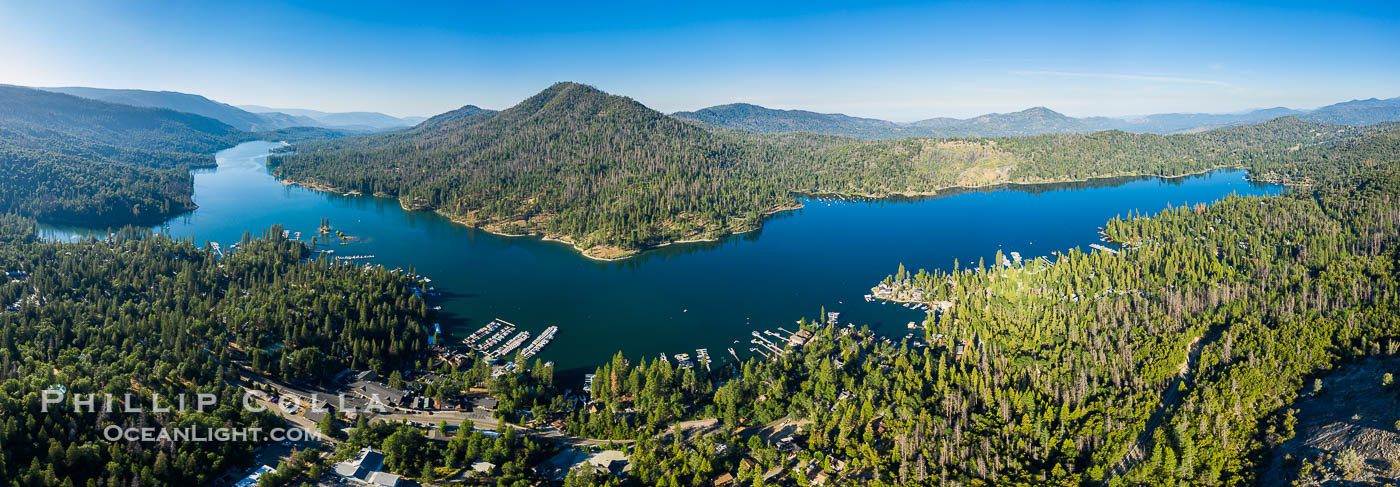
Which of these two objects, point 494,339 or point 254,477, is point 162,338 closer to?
point 254,477

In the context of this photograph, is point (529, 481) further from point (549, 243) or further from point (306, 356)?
point (549, 243)

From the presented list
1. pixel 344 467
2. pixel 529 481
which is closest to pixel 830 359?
pixel 529 481

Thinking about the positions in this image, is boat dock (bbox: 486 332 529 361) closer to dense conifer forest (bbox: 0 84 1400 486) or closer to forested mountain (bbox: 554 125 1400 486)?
dense conifer forest (bbox: 0 84 1400 486)

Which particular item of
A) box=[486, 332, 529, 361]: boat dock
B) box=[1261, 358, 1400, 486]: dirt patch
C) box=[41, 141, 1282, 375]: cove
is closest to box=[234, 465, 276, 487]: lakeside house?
box=[486, 332, 529, 361]: boat dock

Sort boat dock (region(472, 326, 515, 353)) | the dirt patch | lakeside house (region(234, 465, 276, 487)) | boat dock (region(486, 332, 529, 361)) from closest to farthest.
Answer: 1. the dirt patch
2. lakeside house (region(234, 465, 276, 487))
3. boat dock (region(486, 332, 529, 361))
4. boat dock (region(472, 326, 515, 353))

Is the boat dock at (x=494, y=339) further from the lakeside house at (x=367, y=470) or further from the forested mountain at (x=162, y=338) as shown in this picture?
the lakeside house at (x=367, y=470)

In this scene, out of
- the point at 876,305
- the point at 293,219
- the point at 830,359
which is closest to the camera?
the point at 830,359
